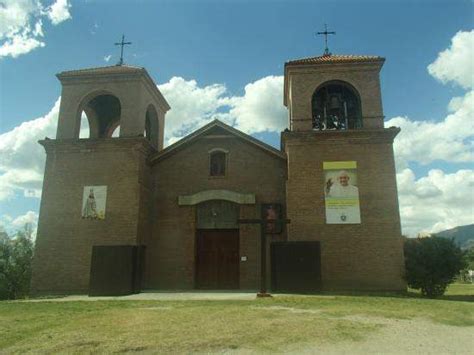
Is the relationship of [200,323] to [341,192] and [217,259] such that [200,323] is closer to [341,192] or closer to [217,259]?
[217,259]

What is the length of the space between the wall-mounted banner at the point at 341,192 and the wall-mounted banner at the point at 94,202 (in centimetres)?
914

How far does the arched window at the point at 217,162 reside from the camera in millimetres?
19047

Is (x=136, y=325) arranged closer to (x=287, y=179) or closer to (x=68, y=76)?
(x=287, y=179)

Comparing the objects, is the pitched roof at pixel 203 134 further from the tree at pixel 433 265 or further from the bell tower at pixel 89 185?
the tree at pixel 433 265

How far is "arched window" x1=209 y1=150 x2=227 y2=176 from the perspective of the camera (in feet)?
62.5

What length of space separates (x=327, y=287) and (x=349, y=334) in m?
8.50

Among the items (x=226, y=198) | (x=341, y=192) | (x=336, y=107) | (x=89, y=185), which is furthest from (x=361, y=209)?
(x=89, y=185)

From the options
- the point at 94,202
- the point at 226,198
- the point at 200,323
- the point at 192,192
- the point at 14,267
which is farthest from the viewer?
the point at 14,267

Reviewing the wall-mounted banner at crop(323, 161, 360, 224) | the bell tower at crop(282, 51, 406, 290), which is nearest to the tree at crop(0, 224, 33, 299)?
the bell tower at crop(282, 51, 406, 290)

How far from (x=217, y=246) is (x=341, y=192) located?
5.73 m

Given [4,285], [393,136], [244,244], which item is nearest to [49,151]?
[4,285]

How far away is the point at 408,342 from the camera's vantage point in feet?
23.6

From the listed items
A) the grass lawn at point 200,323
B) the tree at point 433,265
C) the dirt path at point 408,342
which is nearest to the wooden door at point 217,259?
the grass lawn at point 200,323

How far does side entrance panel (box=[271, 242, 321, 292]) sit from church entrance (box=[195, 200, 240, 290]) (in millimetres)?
2723
